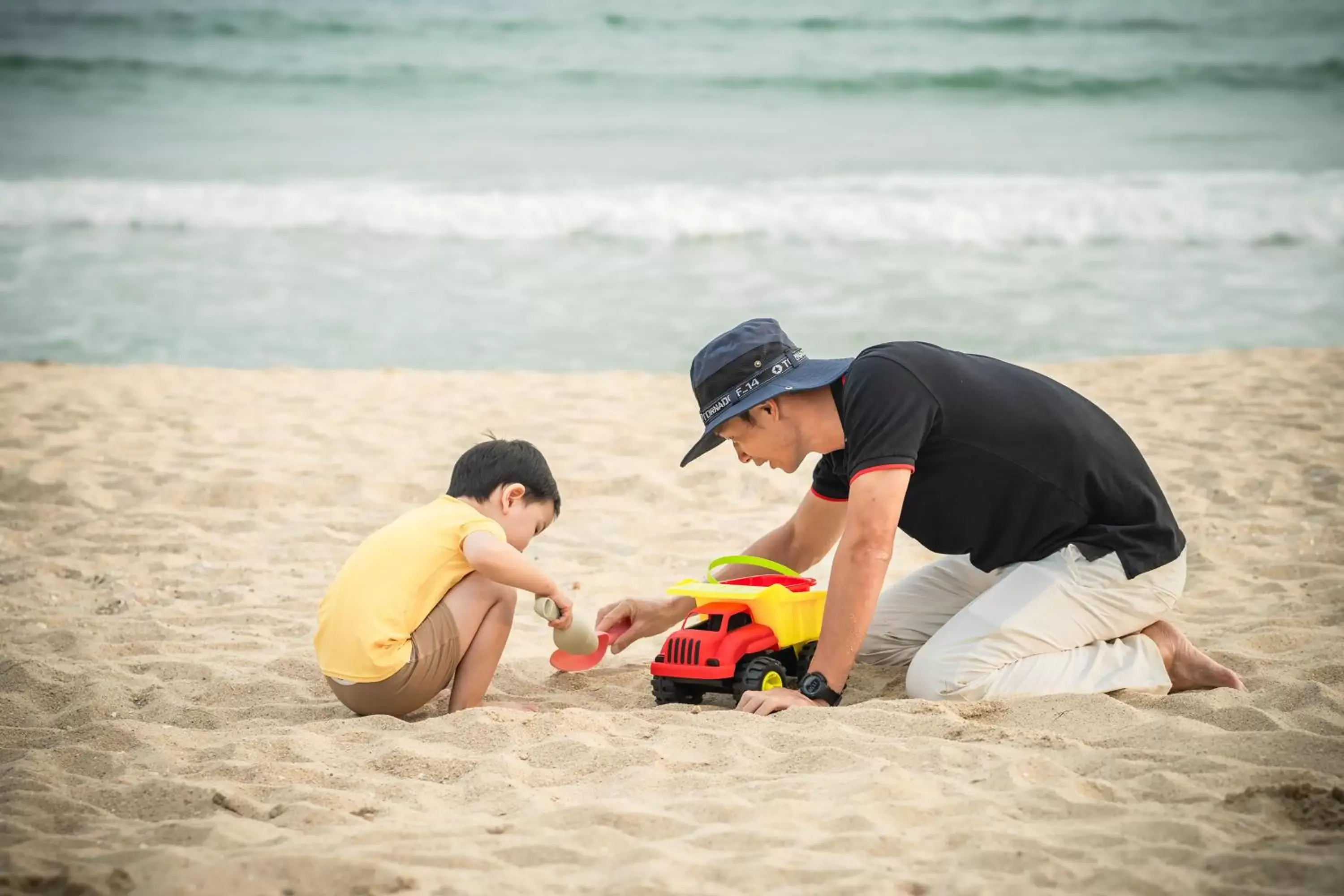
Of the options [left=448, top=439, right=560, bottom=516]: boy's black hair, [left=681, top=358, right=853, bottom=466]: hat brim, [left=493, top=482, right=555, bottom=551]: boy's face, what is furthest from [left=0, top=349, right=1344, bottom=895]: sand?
[left=681, top=358, right=853, bottom=466]: hat brim

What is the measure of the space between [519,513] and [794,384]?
84 cm

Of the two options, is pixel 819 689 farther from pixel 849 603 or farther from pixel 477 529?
pixel 477 529

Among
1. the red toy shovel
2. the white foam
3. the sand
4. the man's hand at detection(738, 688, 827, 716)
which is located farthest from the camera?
the white foam

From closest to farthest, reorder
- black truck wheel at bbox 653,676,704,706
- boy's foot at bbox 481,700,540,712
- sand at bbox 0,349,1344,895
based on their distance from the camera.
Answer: sand at bbox 0,349,1344,895, boy's foot at bbox 481,700,540,712, black truck wheel at bbox 653,676,704,706

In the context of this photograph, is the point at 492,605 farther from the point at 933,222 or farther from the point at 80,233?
the point at 80,233

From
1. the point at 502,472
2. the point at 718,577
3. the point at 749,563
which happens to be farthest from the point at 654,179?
the point at 502,472

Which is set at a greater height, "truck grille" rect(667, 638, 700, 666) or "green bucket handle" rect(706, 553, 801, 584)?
"green bucket handle" rect(706, 553, 801, 584)

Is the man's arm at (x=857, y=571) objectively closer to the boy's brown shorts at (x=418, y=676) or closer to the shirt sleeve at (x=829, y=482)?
the shirt sleeve at (x=829, y=482)

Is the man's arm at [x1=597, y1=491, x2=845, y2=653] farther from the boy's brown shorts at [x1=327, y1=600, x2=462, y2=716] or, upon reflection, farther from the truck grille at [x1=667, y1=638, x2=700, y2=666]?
the boy's brown shorts at [x1=327, y1=600, x2=462, y2=716]

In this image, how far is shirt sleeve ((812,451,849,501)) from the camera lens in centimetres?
349

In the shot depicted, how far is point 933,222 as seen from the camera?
41.7 feet

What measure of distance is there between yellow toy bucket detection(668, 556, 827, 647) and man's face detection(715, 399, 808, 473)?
1.21ft

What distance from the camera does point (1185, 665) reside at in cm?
345

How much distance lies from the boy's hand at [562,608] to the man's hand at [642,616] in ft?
1.17
